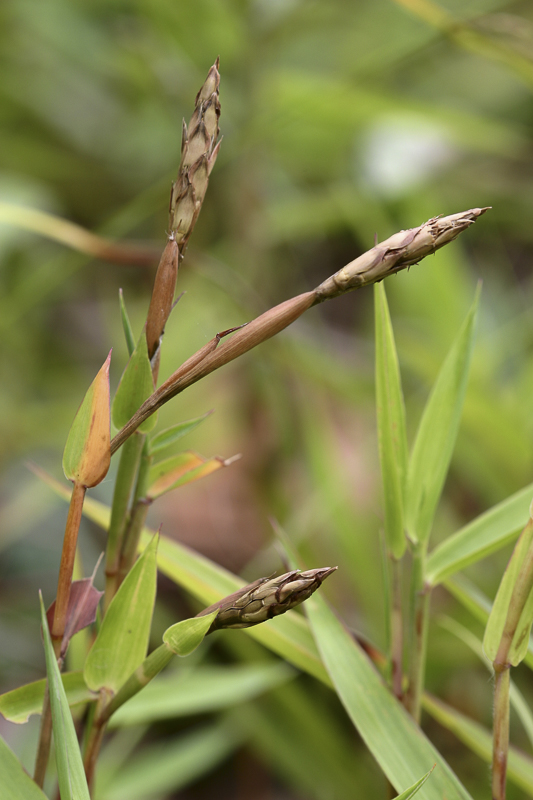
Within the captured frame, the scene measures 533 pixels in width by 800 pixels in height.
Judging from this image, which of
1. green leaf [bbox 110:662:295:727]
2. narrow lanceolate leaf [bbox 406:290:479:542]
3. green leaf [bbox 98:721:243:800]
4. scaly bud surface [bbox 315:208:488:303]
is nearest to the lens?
scaly bud surface [bbox 315:208:488:303]

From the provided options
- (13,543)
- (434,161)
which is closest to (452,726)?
(13,543)

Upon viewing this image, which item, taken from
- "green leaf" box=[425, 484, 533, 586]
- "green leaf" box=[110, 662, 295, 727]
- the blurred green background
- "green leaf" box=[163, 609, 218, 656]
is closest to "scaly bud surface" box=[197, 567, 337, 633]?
"green leaf" box=[163, 609, 218, 656]

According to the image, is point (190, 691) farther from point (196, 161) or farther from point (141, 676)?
point (196, 161)

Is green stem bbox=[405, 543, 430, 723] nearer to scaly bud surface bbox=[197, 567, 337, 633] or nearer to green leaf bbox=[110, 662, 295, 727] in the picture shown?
scaly bud surface bbox=[197, 567, 337, 633]

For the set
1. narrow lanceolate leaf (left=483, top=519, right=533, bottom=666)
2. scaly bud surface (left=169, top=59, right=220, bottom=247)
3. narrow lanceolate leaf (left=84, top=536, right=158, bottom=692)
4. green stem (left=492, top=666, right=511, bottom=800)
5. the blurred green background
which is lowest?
green stem (left=492, top=666, right=511, bottom=800)

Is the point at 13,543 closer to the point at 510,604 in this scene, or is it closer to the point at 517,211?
the point at 510,604
